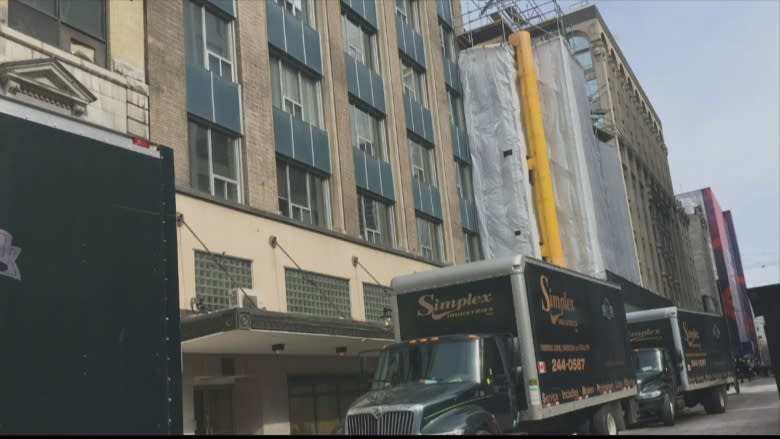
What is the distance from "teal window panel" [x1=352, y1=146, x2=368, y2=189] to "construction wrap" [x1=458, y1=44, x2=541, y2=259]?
11157 millimetres

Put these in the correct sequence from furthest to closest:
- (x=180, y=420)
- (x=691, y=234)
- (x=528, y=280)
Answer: (x=691, y=234) < (x=528, y=280) < (x=180, y=420)

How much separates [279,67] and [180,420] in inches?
755

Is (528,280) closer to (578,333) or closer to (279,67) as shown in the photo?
(578,333)

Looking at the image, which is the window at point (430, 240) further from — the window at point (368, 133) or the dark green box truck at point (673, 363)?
the dark green box truck at point (673, 363)

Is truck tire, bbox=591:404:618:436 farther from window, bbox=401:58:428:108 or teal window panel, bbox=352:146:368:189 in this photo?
window, bbox=401:58:428:108

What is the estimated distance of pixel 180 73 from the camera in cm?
1900

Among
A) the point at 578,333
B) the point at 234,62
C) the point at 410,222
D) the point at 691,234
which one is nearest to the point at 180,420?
the point at 578,333

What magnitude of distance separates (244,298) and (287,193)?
5.10 metres

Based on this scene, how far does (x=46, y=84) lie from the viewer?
47.9 feet

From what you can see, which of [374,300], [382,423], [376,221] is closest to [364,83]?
[376,221]

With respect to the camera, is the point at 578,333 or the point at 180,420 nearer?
the point at 180,420

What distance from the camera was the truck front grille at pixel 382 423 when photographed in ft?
30.5

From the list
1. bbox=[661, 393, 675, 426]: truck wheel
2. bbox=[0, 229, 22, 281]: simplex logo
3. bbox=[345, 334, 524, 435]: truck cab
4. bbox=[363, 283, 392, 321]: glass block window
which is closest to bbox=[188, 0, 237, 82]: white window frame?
bbox=[363, 283, 392, 321]: glass block window

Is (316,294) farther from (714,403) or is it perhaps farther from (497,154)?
(497,154)
